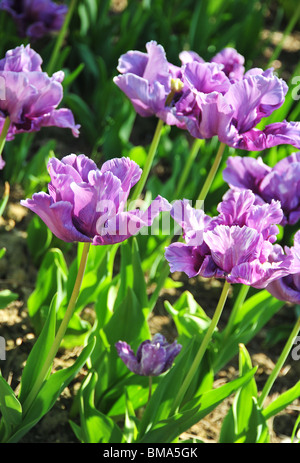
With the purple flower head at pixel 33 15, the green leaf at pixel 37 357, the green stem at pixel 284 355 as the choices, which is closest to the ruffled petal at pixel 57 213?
the green leaf at pixel 37 357

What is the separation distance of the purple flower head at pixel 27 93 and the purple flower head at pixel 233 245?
0.42 meters

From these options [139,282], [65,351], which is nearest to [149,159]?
[139,282]

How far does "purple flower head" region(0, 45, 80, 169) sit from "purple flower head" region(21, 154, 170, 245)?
33cm

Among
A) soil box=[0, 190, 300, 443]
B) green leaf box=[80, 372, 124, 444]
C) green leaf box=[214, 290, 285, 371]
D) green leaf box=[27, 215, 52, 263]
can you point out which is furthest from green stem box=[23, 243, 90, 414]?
green leaf box=[27, 215, 52, 263]

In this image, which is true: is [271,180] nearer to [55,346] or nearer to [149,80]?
[149,80]

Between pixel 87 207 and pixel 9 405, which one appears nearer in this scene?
pixel 87 207

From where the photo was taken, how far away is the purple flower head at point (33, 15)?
2.45 metres

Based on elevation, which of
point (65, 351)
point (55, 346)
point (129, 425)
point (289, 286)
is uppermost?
point (289, 286)

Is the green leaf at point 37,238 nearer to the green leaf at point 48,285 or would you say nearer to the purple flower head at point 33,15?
the green leaf at point 48,285

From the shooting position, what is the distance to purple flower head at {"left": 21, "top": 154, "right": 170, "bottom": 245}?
3.56 ft

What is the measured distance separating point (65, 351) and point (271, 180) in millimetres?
799

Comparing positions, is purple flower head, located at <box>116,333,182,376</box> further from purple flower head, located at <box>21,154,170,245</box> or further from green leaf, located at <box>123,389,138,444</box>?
purple flower head, located at <box>21,154,170,245</box>

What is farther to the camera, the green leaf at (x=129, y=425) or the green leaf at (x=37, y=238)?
the green leaf at (x=37, y=238)

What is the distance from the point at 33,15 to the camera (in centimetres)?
246
